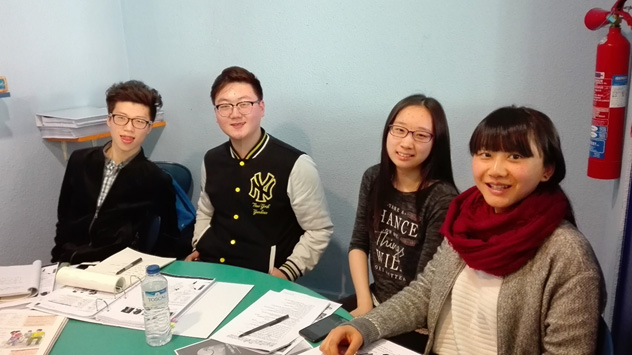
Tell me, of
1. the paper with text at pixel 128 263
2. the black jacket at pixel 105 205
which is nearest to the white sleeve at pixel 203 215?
the black jacket at pixel 105 205

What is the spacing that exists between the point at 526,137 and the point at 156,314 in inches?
38.2

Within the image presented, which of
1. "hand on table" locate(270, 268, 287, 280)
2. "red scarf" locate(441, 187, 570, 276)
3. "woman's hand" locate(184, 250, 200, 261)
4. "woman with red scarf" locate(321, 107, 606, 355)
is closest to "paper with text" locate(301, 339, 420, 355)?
"woman with red scarf" locate(321, 107, 606, 355)

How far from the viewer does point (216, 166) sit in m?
2.10

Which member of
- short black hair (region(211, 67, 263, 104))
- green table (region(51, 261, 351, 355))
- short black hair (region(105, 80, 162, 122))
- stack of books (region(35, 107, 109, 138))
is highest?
short black hair (region(211, 67, 263, 104))

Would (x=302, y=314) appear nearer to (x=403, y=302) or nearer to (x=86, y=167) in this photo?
(x=403, y=302)

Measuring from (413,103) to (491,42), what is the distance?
0.61 meters

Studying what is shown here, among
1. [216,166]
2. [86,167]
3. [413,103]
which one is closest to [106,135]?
[86,167]

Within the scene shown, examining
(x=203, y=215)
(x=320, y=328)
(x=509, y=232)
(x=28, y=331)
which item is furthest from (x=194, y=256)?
(x=509, y=232)

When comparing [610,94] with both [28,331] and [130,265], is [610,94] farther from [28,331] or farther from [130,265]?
[28,331]

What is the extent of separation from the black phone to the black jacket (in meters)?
1.04

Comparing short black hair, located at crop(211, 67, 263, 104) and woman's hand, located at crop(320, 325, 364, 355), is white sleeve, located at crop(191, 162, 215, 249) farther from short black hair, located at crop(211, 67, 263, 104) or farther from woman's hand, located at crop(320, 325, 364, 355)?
woman's hand, located at crop(320, 325, 364, 355)

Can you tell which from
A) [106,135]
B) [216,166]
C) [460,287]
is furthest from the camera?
[106,135]

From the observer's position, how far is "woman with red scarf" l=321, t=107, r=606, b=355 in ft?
3.54

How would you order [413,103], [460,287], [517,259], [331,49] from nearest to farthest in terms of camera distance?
[517,259] → [460,287] → [413,103] → [331,49]
